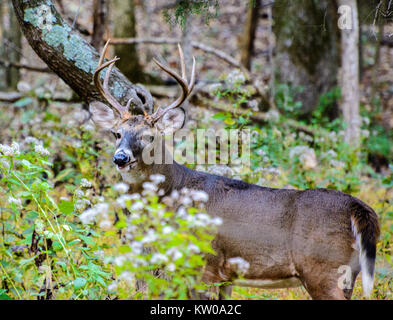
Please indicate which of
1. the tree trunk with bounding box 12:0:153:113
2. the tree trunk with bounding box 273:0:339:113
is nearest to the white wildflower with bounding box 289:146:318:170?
the tree trunk with bounding box 12:0:153:113

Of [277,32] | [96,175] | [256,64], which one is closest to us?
[96,175]

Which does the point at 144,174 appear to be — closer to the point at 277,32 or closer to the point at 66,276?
the point at 66,276

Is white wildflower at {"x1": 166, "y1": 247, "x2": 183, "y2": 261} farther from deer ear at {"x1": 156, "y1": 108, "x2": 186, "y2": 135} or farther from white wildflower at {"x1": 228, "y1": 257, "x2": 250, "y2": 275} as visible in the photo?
deer ear at {"x1": 156, "y1": 108, "x2": 186, "y2": 135}

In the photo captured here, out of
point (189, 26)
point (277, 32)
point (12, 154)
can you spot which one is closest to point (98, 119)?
point (12, 154)

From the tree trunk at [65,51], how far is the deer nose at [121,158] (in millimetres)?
935

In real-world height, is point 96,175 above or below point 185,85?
below

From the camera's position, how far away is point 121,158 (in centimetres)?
466

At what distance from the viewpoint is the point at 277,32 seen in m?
11.0

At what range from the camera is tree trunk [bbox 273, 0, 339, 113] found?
10430mm

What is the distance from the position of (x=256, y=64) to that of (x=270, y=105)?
522cm

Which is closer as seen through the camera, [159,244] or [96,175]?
[159,244]

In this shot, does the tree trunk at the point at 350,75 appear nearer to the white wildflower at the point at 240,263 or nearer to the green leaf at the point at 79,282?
the white wildflower at the point at 240,263

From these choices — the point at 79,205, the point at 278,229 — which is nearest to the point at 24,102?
the point at 79,205

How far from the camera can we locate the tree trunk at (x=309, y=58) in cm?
1043
